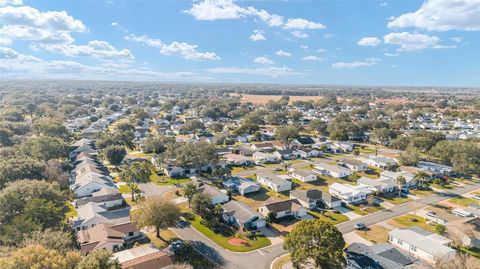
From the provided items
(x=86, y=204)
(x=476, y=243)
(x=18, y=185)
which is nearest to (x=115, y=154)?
(x=86, y=204)

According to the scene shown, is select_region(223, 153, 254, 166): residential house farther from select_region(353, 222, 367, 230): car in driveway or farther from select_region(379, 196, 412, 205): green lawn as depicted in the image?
select_region(353, 222, 367, 230): car in driveway

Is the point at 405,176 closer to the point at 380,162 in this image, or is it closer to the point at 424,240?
the point at 380,162

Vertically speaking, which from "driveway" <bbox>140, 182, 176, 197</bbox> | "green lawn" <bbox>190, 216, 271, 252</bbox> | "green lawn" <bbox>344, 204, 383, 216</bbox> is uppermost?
"green lawn" <bbox>344, 204, 383, 216</bbox>

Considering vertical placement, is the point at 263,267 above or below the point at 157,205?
below

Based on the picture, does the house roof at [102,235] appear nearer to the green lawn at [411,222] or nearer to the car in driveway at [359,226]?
the car in driveway at [359,226]

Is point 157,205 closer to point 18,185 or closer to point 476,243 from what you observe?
point 18,185

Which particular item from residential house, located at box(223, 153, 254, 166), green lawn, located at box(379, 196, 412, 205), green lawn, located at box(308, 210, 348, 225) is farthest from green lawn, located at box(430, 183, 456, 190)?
residential house, located at box(223, 153, 254, 166)
